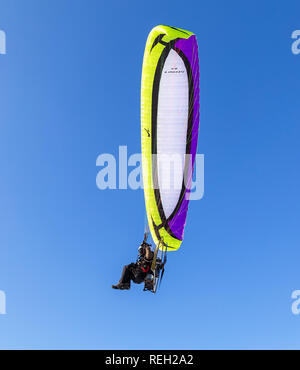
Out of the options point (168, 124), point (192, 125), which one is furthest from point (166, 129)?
point (192, 125)

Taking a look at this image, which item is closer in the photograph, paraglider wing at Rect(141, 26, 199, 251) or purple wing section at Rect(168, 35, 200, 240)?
paraglider wing at Rect(141, 26, 199, 251)

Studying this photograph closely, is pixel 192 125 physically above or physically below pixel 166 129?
above

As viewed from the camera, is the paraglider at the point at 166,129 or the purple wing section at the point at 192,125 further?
the purple wing section at the point at 192,125

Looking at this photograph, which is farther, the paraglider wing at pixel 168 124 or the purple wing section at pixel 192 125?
the purple wing section at pixel 192 125

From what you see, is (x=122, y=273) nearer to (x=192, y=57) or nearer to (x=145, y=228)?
(x=145, y=228)

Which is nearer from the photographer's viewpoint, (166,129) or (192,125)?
(166,129)

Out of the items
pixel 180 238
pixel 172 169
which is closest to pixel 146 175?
pixel 172 169

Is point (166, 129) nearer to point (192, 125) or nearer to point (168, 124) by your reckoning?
point (168, 124)

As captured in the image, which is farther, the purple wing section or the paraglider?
the purple wing section
